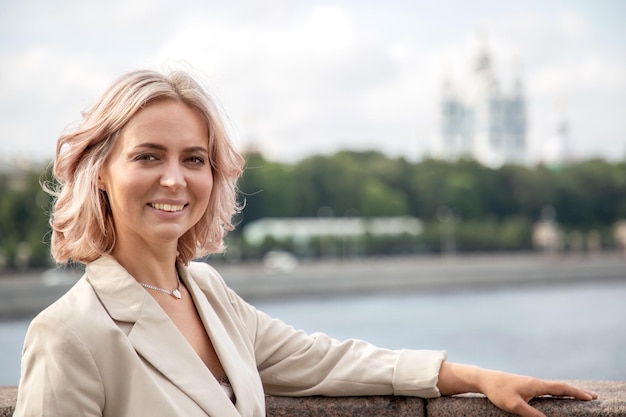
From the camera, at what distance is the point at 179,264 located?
1601 millimetres

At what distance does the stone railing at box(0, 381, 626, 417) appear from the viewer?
1697mm

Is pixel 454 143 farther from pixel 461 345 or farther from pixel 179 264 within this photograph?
pixel 179 264

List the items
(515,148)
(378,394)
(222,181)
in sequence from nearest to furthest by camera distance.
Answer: (222,181)
(378,394)
(515,148)

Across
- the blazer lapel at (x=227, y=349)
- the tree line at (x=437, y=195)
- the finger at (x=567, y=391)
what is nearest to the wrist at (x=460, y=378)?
the finger at (x=567, y=391)

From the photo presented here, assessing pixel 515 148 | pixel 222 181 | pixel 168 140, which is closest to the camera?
pixel 168 140

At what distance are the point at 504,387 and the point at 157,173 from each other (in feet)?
2.40

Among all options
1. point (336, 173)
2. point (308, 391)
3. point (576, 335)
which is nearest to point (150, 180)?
point (308, 391)

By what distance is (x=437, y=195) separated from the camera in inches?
1576

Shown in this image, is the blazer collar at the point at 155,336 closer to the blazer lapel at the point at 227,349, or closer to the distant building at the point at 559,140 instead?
the blazer lapel at the point at 227,349

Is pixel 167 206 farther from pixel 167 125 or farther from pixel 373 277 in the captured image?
pixel 373 277

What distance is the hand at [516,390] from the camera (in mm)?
1658

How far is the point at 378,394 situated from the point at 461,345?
19335 millimetres

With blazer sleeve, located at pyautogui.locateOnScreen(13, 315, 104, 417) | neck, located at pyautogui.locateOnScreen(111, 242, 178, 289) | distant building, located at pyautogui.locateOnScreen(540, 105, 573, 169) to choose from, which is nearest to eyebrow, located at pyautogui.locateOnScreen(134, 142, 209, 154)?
neck, located at pyautogui.locateOnScreen(111, 242, 178, 289)

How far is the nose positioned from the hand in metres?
0.67
